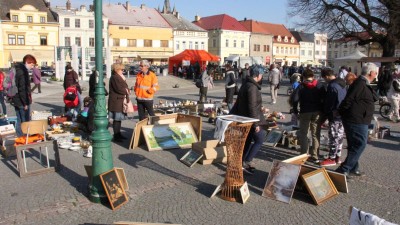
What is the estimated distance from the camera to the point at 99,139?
5188 millimetres

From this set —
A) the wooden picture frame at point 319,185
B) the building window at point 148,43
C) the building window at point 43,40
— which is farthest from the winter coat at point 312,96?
the building window at point 148,43

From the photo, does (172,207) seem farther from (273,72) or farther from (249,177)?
(273,72)

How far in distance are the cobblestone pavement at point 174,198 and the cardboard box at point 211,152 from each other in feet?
0.53

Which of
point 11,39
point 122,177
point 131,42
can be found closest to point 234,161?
point 122,177

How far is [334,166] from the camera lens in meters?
6.98

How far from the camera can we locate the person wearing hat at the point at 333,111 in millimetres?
6582

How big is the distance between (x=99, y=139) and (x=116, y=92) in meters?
3.57

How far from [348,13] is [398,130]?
22.2 metres

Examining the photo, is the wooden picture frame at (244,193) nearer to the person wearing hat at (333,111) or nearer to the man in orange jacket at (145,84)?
the person wearing hat at (333,111)

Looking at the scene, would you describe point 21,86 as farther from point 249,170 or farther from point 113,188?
point 249,170

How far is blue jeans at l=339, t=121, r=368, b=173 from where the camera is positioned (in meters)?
6.00

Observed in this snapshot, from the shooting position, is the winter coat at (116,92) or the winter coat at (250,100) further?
the winter coat at (116,92)

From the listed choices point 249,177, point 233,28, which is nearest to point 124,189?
point 249,177

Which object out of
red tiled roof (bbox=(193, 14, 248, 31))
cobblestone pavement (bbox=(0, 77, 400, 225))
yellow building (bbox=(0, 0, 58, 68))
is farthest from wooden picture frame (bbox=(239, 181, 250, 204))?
red tiled roof (bbox=(193, 14, 248, 31))
